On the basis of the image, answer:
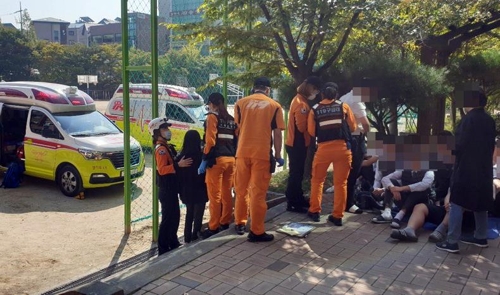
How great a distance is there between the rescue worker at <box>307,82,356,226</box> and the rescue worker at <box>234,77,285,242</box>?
57 cm

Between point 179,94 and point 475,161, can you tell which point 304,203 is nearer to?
point 475,161

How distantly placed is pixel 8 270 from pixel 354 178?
4.56 meters

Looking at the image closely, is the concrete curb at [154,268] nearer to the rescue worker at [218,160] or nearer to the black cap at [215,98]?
the rescue worker at [218,160]

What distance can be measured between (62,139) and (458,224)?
25.8ft

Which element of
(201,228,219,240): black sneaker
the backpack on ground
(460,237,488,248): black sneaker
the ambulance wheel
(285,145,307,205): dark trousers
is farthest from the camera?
the backpack on ground

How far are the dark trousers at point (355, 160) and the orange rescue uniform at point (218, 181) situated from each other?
5.49 feet

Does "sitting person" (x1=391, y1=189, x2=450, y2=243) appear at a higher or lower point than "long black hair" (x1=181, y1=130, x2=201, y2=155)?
lower

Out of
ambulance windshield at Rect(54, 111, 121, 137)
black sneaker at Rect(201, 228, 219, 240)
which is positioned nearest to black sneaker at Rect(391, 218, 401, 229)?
black sneaker at Rect(201, 228, 219, 240)

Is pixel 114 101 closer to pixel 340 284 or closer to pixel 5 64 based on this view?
pixel 340 284

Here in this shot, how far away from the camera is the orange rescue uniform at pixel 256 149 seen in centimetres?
500

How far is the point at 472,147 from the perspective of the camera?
4512 millimetres

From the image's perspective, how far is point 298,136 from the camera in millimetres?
5965

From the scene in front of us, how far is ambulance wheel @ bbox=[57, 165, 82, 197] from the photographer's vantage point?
9.41 m

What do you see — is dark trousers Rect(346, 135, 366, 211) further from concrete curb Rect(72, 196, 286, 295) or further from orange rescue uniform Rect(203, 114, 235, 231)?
concrete curb Rect(72, 196, 286, 295)
